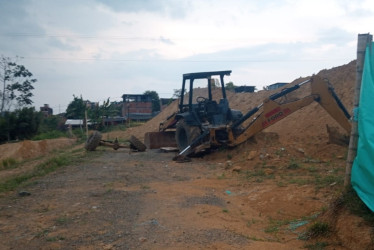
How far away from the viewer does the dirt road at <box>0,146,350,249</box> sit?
14.8 ft

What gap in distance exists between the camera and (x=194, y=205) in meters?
6.12

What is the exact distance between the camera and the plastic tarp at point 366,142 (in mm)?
3917

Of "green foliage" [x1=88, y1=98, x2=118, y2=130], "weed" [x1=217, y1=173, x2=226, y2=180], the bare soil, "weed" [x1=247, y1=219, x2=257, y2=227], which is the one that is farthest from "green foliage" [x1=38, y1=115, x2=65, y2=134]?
"weed" [x1=247, y1=219, x2=257, y2=227]

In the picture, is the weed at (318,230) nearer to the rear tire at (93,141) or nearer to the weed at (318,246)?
the weed at (318,246)

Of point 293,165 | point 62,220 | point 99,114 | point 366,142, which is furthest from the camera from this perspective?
point 99,114

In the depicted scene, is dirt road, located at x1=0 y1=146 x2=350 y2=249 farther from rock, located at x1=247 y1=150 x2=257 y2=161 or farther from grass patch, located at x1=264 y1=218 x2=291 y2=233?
rock, located at x1=247 y1=150 x2=257 y2=161

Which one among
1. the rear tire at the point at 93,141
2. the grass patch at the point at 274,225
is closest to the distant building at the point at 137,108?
the rear tire at the point at 93,141

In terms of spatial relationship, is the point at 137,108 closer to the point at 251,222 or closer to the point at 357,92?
the point at 251,222

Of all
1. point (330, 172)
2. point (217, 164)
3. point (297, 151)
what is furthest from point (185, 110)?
point (330, 172)

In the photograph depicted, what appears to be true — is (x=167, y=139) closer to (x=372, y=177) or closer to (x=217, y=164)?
(x=217, y=164)

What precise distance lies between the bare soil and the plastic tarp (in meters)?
0.33

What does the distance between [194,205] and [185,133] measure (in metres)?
7.34

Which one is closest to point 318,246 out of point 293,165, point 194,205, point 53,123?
point 194,205

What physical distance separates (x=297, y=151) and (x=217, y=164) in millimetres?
2302
